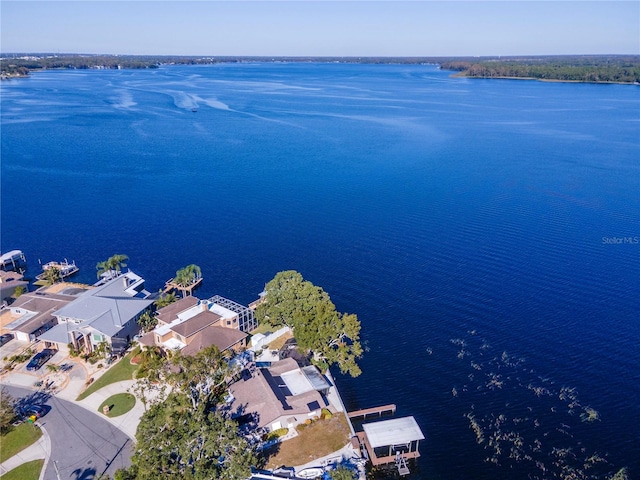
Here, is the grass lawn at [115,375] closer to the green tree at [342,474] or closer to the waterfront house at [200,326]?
the waterfront house at [200,326]

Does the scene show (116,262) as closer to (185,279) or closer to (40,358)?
(185,279)

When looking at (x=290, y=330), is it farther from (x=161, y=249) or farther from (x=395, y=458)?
(x=161, y=249)

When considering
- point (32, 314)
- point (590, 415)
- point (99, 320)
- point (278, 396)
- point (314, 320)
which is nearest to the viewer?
point (278, 396)

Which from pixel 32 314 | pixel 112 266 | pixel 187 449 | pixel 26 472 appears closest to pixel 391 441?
pixel 187 449

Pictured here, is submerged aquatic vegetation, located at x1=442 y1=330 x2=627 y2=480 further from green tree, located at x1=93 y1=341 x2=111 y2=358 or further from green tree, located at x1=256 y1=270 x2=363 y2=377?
green tree, located at x1=93 y1=341 x2=111 y2=358

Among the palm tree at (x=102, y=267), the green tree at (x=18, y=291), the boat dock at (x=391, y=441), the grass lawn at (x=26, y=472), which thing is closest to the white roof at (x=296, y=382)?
the boat dock at (x=391, y=441)

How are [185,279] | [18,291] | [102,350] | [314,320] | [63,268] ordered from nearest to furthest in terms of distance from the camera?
[314,320], [102,350], [18,291], [185,279], [63,268]

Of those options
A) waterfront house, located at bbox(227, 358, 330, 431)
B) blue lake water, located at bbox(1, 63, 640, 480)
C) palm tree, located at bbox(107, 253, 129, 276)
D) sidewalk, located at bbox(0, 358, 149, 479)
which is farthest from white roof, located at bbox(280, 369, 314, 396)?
palm tree, located at bbox(107, 253, 129, 276)
